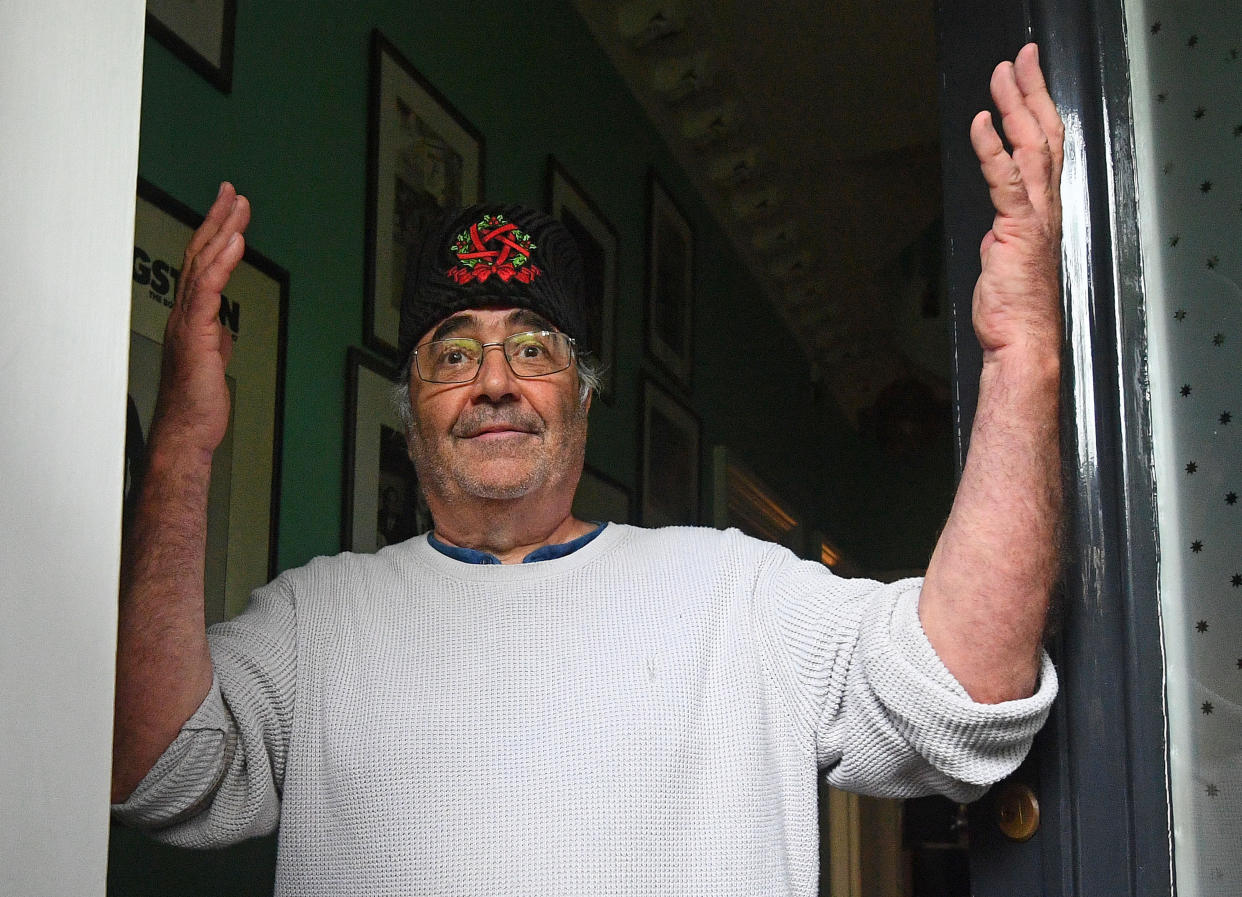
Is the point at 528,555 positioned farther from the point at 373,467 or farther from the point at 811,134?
the point at 811,134

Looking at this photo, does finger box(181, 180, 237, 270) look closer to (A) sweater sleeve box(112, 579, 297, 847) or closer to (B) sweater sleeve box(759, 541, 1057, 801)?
(A) sweater sleeve box(112, 579, 297, 847)

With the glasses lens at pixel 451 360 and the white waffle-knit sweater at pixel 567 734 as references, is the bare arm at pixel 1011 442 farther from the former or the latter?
the glasses lens at pixel 451 360

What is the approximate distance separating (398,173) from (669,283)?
65.7 inches

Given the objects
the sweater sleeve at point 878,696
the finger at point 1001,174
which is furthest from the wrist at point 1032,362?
the sweater sleeve at point 878,696

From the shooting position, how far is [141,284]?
5.62ft

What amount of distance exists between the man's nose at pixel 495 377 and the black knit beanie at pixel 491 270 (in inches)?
2.9

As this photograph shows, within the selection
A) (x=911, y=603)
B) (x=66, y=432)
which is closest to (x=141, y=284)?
(x=911, y=603)

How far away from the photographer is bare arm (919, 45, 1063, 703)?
1248 millimetres

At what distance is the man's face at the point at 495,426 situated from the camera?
67.8 inches

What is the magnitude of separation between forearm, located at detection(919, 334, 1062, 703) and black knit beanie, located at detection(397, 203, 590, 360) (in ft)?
2.45

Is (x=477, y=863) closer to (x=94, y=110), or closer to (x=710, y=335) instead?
A: (x=94, y=110)

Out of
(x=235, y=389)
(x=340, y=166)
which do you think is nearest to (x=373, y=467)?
(x=235, y=389)

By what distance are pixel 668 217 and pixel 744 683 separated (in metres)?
2.74

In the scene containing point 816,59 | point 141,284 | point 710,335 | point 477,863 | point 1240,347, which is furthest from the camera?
point 710,335
